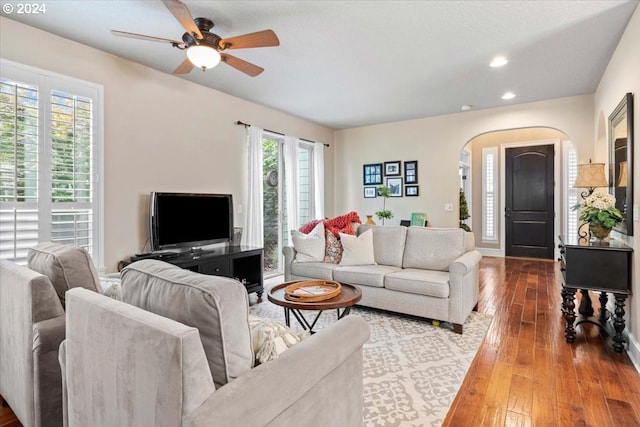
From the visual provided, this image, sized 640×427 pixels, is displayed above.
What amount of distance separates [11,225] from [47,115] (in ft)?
3.09

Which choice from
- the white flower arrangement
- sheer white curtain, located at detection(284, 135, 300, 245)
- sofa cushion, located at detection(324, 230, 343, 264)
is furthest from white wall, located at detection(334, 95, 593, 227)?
sofa cushion, located at detection(324, 230, 343, 264)

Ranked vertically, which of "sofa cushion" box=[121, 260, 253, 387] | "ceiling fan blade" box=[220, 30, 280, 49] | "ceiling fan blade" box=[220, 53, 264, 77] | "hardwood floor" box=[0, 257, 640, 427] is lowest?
"hardwood floor" box=[0, 257, 640, 427]

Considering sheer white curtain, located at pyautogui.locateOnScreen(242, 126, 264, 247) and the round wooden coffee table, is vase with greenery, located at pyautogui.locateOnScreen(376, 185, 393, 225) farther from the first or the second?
the round wooden coffee table

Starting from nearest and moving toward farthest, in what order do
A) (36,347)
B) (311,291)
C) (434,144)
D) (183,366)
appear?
(183,366)
(36,347)
(311,291)
(434,144)

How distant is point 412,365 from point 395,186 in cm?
401

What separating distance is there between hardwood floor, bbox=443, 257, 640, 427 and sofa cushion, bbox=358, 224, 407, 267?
1092 mm

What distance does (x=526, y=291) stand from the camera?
450 centimetres

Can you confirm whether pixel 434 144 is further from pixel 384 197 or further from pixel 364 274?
pixel 364 274

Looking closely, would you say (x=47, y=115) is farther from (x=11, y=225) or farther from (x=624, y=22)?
(x=624, y=22)

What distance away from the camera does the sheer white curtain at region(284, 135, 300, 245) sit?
545 cm

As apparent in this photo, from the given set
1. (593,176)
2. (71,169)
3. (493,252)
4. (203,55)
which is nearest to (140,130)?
(71,169)

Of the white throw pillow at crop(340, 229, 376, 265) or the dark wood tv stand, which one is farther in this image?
the white throw pillow at crop(340, 229, 376, 265)

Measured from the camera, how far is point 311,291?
260 cm

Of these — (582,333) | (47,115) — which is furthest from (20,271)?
(582,333)
